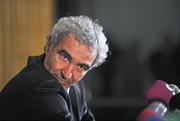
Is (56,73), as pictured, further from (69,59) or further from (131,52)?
(131,52)

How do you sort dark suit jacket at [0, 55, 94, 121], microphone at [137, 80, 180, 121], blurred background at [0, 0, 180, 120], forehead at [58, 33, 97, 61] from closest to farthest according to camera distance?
microphone at [137, 80, 180, 121] < dark suit jacket at [0, 55, 94, 121] < forehead at [58, 33, 97, 61] < blurred background at [0, 0, 180, 120]

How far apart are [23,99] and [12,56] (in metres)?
3.10

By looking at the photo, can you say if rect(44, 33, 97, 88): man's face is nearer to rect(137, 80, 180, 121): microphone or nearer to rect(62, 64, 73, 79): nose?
rect(62, 64, 73, 79): nose

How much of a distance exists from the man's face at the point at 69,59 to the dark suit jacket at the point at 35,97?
48 millimetres

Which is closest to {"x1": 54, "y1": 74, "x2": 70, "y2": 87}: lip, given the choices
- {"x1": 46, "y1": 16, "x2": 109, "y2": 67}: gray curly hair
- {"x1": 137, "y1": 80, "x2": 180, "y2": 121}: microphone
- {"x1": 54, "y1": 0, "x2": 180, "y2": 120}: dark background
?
{"x1": 46, "y1": 16, "x2": 109, "y2": 67}: gray curly hair

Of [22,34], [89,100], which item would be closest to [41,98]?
[22,34]

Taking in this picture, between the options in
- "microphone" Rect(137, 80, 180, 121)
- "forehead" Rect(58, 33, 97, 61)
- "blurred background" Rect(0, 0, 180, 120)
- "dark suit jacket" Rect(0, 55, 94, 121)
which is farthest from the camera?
"blurred background" Rect(0, 0, 180, 120)

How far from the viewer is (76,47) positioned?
207 cm

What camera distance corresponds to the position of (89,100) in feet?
18.0

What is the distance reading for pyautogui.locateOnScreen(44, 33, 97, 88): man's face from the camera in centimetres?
207

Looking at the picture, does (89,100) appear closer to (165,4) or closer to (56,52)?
(165,4)

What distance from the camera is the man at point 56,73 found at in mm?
1960

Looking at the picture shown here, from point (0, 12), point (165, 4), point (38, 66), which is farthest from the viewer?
point (165, 4)

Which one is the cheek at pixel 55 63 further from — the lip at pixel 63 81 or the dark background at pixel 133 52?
the dark background at pixel 133 52
